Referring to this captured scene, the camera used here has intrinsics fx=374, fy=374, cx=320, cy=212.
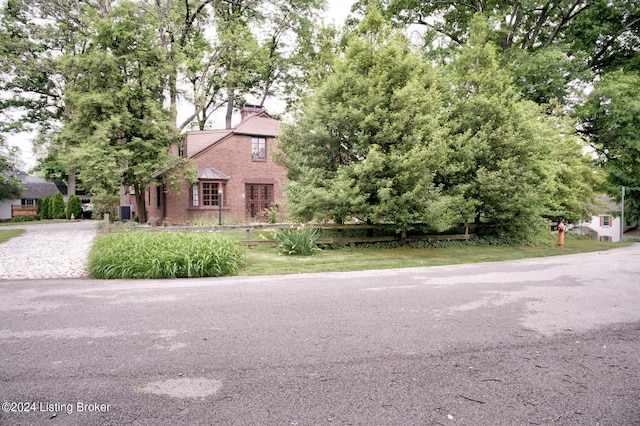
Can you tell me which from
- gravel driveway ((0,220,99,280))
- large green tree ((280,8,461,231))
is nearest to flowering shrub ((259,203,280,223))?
large green tree ((280,8,461,231))

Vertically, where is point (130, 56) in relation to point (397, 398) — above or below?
above

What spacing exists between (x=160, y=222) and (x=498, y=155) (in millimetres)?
19433

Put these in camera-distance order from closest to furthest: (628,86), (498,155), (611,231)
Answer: (498,155), (628,86), (611,231)

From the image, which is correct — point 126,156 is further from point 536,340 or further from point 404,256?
point 536,340

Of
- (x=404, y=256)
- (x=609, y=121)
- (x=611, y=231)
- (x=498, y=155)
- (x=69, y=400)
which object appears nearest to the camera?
(x=69, y=400)

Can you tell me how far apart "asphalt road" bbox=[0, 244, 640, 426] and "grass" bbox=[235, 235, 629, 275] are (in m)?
2.99

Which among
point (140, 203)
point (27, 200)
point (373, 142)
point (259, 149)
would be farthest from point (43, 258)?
point (27, 200)

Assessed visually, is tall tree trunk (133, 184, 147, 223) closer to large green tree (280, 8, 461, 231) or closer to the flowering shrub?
the flowering shrub

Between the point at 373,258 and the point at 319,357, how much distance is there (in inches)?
322

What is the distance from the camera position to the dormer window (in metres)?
25.2

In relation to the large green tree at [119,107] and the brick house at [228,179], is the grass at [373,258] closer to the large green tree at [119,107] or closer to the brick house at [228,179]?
the brick house at [228,179]

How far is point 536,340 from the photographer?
444 centimetres

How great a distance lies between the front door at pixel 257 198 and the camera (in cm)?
2498

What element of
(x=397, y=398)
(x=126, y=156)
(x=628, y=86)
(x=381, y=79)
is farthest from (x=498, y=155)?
(x=126, y=156)
